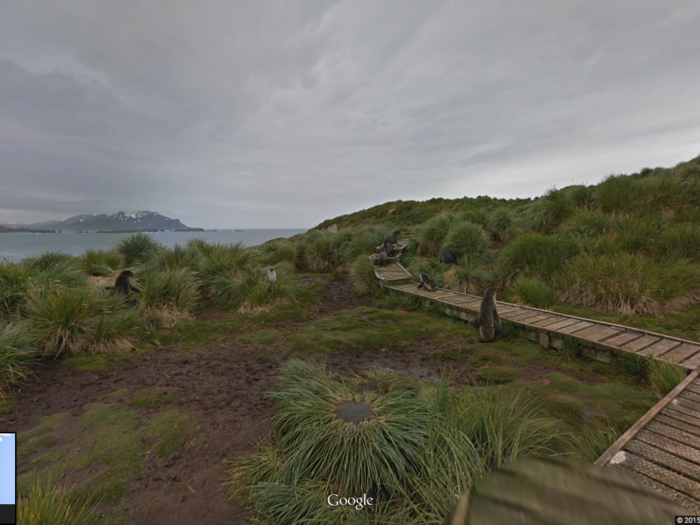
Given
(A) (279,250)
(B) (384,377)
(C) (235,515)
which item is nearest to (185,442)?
(C) (235,515)

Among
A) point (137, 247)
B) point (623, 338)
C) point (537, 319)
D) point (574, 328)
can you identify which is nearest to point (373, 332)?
point (537, 319)

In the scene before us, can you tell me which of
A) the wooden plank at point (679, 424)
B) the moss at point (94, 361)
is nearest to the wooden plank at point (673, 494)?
the wooden plank at point (679, 424)

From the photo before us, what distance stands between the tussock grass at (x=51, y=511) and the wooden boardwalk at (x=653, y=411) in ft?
10.4

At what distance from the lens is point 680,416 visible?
228 centimetres

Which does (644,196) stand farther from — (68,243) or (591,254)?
(68,243)

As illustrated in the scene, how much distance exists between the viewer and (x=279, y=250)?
13.4 meters

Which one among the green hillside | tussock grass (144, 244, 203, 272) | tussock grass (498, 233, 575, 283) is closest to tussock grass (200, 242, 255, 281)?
tussock grass (144, 244, 203, 272)

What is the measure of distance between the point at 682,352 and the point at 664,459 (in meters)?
2.39

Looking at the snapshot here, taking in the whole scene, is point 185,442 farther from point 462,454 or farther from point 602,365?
point 602,365

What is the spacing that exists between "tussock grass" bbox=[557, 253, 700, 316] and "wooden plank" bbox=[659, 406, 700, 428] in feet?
11.4

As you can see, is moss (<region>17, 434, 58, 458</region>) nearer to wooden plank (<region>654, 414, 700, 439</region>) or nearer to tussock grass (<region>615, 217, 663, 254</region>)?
wooden plank (<region>654, 414, 700, 439</region>)

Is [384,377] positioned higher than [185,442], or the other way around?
[384,377]

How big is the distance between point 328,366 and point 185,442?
1918 mm

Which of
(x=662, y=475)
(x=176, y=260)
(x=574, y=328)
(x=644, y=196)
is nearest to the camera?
(x=662, y=475)
